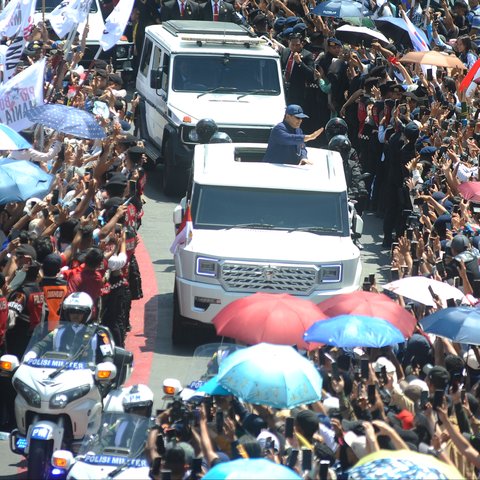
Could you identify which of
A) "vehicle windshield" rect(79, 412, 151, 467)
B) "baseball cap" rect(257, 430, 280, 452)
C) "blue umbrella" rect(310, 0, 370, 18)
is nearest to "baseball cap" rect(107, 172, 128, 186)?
"vehicle windshield" rect(79, 412, 151, 467)

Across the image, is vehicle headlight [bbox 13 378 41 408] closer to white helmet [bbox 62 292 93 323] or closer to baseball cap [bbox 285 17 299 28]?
white helmet [bbox 62 292 93 323]

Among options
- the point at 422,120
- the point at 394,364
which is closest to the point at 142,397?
the point at 394,364

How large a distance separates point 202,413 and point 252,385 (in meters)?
0.45

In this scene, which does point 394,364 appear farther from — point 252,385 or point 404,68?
point 404,68

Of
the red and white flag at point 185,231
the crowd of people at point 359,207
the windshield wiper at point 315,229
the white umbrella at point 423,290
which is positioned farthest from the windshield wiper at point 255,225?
the white umbrella at point 423,290

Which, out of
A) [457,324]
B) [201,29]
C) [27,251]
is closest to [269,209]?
[27,251]

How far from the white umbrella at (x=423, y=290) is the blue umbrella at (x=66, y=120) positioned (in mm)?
4204

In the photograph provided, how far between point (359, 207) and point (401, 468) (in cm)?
1240

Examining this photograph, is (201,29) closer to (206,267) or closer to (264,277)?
(206,267)

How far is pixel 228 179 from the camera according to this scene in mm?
16266

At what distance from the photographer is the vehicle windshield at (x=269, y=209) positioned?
52.9ft

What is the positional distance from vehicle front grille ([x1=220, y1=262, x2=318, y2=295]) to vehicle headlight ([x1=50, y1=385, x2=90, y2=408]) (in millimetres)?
3948

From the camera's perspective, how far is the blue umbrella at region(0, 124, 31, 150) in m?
14.7

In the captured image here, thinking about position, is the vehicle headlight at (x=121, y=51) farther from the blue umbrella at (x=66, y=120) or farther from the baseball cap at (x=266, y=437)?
the baseball cap at (x=266, y=437)
